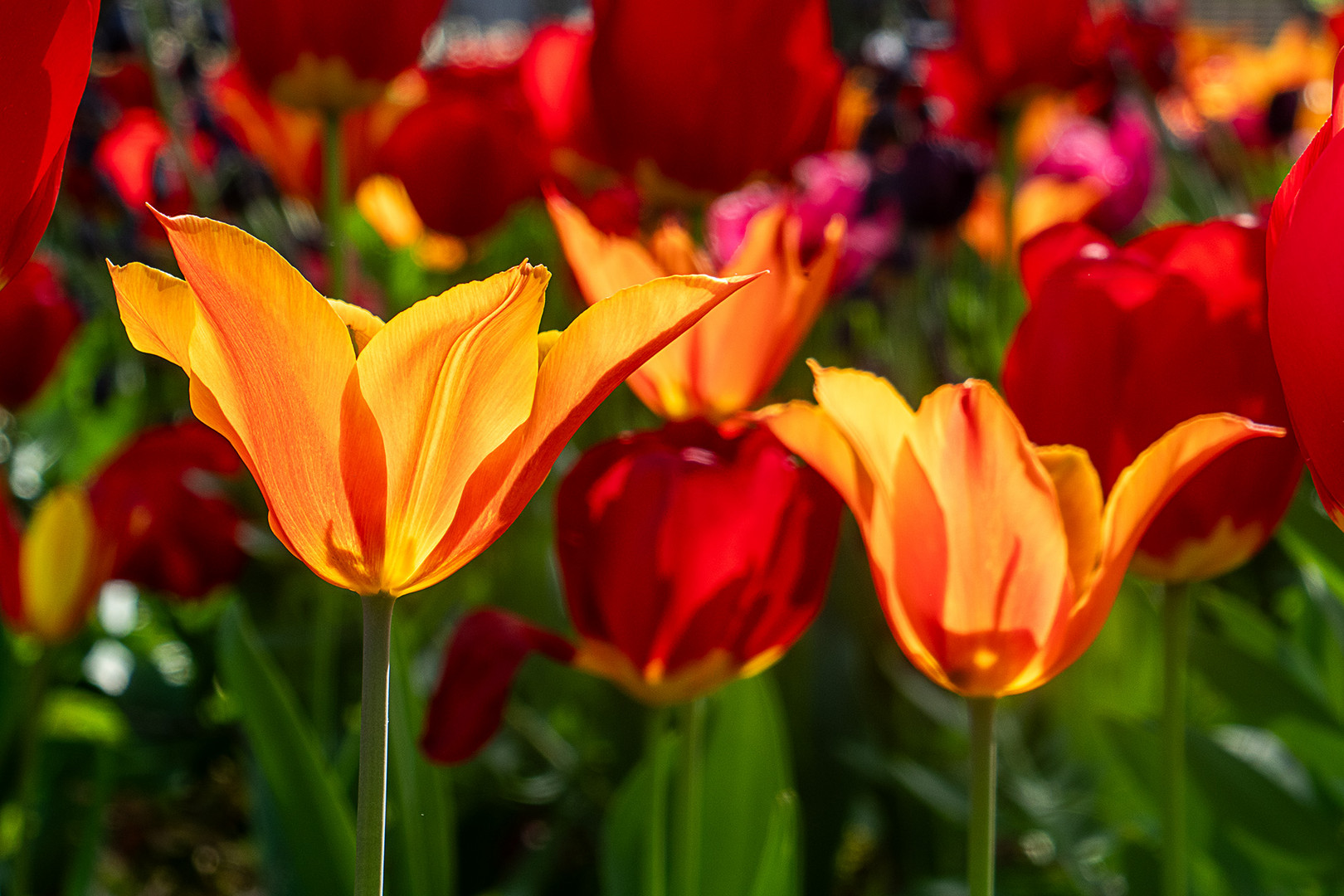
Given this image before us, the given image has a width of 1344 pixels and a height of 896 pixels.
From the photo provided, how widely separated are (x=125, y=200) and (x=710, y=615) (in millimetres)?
660

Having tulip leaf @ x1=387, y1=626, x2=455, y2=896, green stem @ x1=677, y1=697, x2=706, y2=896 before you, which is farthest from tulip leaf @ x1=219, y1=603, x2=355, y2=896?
green stem @ x1=677, y1=697, x2=706, y2=896

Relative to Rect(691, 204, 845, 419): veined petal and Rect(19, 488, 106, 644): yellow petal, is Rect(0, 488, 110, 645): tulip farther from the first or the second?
Rect(691, 204, 845, 419): veined petal

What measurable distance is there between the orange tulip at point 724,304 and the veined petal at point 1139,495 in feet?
0.60

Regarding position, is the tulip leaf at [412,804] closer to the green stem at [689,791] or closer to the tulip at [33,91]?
the green stem at [689,791]

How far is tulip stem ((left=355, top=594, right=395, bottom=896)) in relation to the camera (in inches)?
9.5

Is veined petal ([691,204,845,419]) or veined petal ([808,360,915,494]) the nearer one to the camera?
veined petal ([808,360,915,494])

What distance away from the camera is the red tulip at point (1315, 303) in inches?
9.0

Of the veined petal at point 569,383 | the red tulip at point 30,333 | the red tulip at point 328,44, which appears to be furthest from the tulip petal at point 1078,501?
the red tulip at point 30,333

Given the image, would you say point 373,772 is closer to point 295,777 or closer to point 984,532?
point 984,532

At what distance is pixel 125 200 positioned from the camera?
0.86 metres

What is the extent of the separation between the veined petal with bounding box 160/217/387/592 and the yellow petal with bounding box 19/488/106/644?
0.30m

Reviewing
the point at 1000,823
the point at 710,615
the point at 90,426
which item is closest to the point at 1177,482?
the point at 710,615

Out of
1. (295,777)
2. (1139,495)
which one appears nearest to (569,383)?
(1139,495)

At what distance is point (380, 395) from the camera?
257 millimetres
